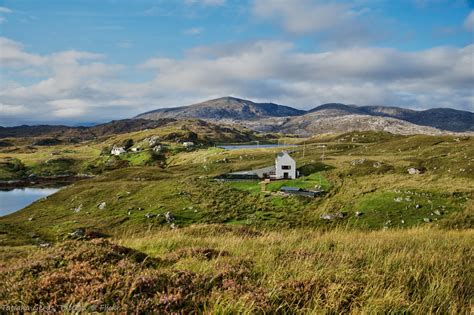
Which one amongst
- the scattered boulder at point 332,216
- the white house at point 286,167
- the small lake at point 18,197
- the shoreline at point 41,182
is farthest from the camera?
the shoreline at point 41,182

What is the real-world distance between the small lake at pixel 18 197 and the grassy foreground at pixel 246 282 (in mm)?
100631

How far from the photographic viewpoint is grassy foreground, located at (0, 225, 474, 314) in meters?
6.65

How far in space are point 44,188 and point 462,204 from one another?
5343 inches

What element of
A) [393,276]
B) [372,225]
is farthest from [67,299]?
[372,225]

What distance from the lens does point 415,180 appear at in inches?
2539

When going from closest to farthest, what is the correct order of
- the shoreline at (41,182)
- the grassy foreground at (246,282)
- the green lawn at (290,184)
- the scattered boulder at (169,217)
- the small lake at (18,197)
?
the grassy foreground at (246,282) → the scattered boulder at (169,217) → the green lawn at (290,184) → the small lake at (18,197) → the shoreline at (41,182)

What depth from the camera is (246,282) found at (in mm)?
7961

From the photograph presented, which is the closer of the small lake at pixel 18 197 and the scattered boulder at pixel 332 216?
the scattered boulder at pixel 332 216

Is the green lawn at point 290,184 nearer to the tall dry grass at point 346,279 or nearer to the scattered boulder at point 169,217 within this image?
the scattered boulder at point 169,217

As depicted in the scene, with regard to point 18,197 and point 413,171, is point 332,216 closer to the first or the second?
point 413,171

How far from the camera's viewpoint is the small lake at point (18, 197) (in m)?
98.0

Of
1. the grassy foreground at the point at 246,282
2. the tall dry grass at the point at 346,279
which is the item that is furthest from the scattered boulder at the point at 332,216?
the grassy foreground at the point at 246,282

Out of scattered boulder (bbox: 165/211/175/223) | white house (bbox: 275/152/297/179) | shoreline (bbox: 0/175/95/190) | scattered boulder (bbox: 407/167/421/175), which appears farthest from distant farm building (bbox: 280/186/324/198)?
shoreline (bbox: 0/175/95/190)

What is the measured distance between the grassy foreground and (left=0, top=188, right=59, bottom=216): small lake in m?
101
